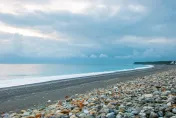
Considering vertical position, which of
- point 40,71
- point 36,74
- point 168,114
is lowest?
point 168,114

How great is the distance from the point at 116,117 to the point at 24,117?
2553 mm

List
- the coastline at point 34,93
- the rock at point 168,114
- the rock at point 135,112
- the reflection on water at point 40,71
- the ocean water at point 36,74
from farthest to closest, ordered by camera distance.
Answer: the reflection on water at point 40,71
the ocean water at point 36,74
the coastline at point 34,93
the rock at point 135,112
the rock at point 168,114

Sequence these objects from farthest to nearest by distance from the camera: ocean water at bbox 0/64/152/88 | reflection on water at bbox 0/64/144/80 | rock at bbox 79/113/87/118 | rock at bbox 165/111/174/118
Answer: reflection on water at bbox 0/64/144/80 → ocean water at bbox 0/64/152/88 → rock at bbox 79/113/87/118 → rock at bbox 165/111/174/118

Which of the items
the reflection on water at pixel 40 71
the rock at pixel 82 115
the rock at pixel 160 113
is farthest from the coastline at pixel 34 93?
the reflection on water at pixel 40 71

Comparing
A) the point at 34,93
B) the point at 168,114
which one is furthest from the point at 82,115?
the point at 34,93

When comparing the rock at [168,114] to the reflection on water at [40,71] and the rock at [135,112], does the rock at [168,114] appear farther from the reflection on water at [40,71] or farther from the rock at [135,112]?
the reflection on water at [40,71]

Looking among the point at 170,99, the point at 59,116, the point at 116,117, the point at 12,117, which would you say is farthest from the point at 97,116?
the point at 12,117

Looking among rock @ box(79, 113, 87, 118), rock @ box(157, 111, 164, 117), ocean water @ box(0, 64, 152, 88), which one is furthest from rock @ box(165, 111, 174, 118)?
ocean water @ box(0, 64, 152, 88)

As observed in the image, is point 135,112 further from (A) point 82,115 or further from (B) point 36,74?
(B) point 36,74

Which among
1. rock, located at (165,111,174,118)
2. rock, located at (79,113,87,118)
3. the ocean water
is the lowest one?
rock, located at (165,111,174,118)

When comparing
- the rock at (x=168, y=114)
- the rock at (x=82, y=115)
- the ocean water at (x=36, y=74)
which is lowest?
the rock at (x=168, y=114)

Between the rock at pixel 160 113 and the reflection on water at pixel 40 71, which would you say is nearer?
the rock at pixel 160 113

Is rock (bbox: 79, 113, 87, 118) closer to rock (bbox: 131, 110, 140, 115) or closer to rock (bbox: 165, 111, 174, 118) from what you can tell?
rock (bbox: 131, 110, 140, 115)

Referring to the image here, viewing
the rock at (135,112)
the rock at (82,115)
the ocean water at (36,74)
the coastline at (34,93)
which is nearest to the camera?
the rock at (135,112)
